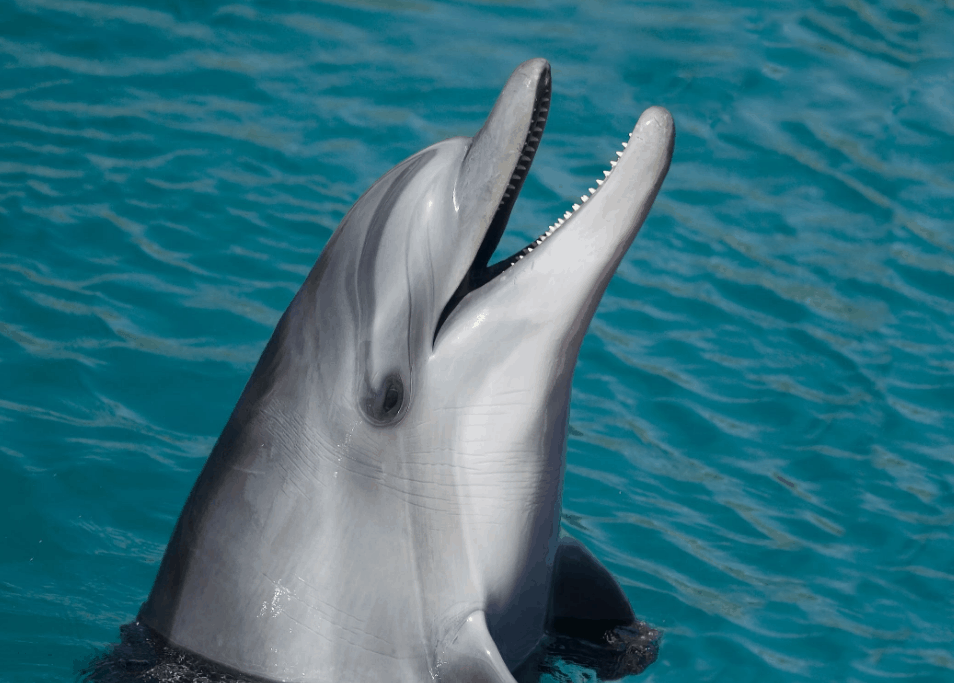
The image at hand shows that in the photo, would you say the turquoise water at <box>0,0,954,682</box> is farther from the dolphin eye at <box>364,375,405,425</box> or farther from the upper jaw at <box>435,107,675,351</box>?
the upper jaw at <box>435,107,675,351</box>

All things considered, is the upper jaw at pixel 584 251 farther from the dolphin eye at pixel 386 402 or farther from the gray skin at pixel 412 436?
the dolphin eye at pixel 386 402

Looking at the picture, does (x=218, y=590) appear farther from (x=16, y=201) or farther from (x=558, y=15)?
(x=558, y=15)

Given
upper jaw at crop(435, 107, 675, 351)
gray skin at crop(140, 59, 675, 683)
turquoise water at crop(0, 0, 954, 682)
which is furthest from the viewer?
turquoise water at crop(0, 0, 954, 682)

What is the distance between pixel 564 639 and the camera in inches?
185

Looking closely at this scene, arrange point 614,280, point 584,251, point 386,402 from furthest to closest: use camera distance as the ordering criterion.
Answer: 1. point 614,280
2. point 386,402
3. point 584,251

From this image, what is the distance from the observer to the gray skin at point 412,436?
3863 mm

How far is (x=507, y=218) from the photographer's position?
4023 millimetres

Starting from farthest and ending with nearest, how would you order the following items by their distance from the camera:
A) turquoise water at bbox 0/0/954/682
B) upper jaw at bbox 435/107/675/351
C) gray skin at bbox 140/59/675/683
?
turquoise water at bbox 0/0/954/682, gray skin at bbox 140/59/675/683, upper jaw at bbox 435/107/675/351

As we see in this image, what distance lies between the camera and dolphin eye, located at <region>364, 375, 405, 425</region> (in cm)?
396

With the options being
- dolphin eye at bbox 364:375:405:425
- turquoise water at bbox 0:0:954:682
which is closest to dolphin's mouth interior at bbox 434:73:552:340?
dolphin eye at bbox 364:375:405:425

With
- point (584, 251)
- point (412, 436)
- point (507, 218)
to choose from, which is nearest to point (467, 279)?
point (507, 218)

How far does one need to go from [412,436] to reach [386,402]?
140 millimetres

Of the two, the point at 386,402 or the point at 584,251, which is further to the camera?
the point at 386,402

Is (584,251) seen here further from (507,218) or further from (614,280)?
(614,280)
